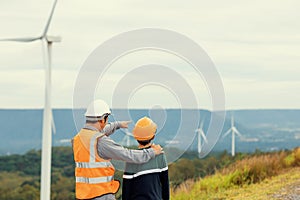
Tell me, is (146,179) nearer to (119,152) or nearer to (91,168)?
(119,152)

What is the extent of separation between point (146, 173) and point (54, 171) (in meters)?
36.4

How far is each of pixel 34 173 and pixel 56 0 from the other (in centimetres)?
4021

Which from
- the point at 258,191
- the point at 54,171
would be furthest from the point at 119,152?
the point at 54,171

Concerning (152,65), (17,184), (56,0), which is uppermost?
(56,0)

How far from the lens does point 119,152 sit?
29.8 feet

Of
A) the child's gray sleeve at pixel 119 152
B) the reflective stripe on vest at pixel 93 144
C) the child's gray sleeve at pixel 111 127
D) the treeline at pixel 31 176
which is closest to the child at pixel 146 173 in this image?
the child's gray sleeve at pixel 119 152

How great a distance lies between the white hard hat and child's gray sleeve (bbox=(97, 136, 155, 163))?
0.30 meters

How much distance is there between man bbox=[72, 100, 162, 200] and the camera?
9.08 meters

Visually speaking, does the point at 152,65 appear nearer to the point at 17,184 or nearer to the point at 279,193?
the point at 279,193

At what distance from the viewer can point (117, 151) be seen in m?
9.08

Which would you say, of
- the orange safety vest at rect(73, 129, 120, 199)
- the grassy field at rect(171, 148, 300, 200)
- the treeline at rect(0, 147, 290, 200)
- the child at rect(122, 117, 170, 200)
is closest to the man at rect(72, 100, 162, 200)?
the orange safety vest at rect(73, 129, 120, 199)

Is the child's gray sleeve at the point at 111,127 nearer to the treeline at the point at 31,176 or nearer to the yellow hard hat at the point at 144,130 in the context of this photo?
A: the yellow hard hat at the point at 144,130

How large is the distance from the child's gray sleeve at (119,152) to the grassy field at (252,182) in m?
8.01

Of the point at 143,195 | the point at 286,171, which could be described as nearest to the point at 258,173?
the point at 286,171
